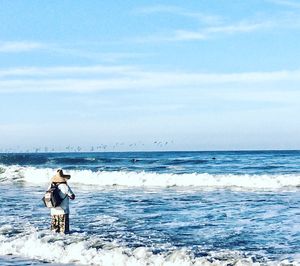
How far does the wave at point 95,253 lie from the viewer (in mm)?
9984

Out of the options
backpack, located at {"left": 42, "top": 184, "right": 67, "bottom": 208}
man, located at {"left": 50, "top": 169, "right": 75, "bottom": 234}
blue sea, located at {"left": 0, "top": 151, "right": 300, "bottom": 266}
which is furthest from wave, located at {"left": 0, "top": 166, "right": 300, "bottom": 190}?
backpack, located at {"left": 42, "top": 184, "right": 67, "bottom": 208}

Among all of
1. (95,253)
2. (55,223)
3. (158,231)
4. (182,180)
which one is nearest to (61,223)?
(55,223)

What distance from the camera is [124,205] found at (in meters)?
19.1

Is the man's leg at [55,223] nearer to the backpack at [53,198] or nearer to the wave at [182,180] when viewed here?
the backpack at [53,198]

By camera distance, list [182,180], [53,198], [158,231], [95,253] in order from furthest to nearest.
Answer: [182,180], [158,231], [53,198], [95,253]

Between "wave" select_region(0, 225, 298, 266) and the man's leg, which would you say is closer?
"wave" select_region(0, 225, 298, 266)

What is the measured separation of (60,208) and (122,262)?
336 centimetres

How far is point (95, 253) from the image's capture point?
1076 centimetres

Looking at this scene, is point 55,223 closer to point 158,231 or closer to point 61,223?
point 61,223

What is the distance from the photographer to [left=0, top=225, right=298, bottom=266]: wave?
9.98 metres

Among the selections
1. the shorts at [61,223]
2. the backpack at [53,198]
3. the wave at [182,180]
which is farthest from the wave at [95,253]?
the wave at [182,180]

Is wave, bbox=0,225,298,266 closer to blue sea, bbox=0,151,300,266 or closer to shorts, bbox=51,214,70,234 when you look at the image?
blue sea, bbox=0,151,300,266

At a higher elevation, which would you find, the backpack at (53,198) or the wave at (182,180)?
the backpack at (53,198)

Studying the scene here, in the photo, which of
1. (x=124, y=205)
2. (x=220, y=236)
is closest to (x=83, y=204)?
(x=124, y=205)
